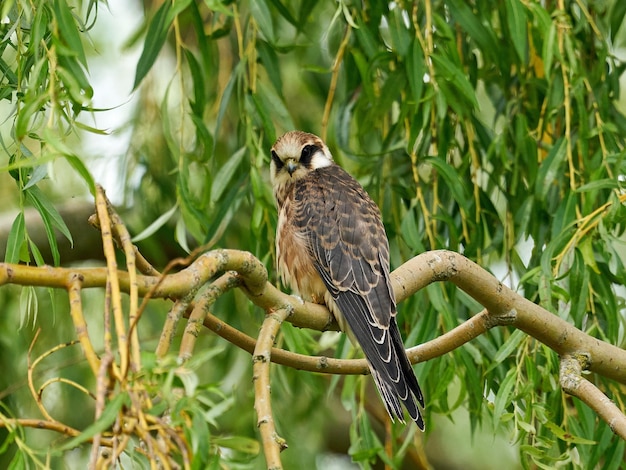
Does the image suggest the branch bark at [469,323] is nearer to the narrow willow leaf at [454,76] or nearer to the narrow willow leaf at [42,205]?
the narrow willow leaf at [42,205]

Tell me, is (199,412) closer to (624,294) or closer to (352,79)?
(352,79)

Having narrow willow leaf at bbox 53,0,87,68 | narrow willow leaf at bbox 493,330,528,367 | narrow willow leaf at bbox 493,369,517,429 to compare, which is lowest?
narrow willow leaf at bbox 493,369,517,429

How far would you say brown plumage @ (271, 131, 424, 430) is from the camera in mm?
2602

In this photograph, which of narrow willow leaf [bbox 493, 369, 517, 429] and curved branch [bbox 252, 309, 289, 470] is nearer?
curved branch [bbox 252, 309, 289, 470]

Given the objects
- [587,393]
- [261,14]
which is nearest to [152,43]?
[261,14]

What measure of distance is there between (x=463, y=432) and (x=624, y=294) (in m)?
1.48

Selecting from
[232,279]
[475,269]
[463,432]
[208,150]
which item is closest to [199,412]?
[232,279]

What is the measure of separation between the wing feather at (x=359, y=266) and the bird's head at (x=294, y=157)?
0.05 meters

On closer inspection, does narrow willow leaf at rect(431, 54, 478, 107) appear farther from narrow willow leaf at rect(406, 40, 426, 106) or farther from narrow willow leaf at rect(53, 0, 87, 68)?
narrow willow leaf at rect(53, 0, 87, 68)

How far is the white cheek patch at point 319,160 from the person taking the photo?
364cm

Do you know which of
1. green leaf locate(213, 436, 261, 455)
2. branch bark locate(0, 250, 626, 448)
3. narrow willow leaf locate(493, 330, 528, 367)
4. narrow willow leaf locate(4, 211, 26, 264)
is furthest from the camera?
narrow willow leaf locate(493, 330, 528, 367)

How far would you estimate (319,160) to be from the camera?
3.70 meters

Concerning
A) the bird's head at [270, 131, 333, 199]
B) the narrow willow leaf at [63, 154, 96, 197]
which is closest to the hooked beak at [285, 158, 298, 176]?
the bird's head at [270, 131, 333, 199]

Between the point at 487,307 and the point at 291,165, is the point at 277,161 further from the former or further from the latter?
the point at 487,307
